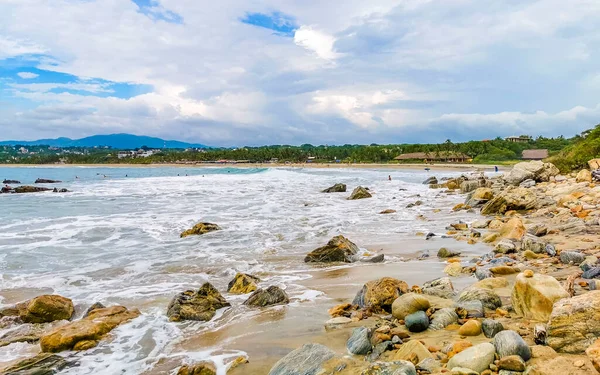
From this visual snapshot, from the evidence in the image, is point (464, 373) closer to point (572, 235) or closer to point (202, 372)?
point (202, 372)

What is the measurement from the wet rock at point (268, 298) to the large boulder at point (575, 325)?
4.97m

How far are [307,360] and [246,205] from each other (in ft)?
76.2

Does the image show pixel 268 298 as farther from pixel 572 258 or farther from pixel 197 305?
pixel 572 258

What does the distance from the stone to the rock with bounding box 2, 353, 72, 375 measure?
16.5ft

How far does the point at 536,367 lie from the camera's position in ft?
12.0

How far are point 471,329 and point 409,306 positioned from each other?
1.13 meters

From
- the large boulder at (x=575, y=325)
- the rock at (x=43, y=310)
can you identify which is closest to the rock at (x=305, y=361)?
the large boulder at (x=575, y=325)

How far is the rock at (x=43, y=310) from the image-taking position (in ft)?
25.9

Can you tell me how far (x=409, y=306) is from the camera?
19.8 ft

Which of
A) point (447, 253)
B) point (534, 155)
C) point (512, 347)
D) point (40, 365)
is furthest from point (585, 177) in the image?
point (534, 155)

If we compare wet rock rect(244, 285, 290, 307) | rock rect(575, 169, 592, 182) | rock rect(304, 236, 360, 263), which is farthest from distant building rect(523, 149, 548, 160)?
wet rock rect(244, 285, 290, 307)

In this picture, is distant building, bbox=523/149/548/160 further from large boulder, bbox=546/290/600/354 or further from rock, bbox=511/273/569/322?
large boulder, bbox=546/290/600/354

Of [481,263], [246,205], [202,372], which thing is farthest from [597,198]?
[246,205]

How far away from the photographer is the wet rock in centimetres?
806
